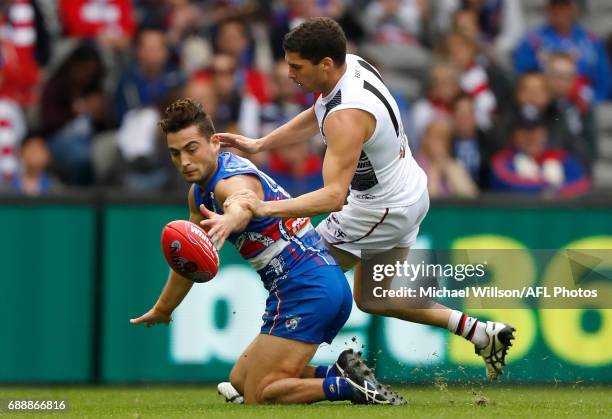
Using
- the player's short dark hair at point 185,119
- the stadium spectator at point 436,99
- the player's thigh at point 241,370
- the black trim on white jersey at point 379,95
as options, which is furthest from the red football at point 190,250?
the stadium spectator at point 436,99

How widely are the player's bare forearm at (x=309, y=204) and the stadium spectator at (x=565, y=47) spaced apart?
7523 mm

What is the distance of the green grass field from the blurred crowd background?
2419mm

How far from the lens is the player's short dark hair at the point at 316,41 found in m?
7.61

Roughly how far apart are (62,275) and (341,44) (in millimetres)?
4009

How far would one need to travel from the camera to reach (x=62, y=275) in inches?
422

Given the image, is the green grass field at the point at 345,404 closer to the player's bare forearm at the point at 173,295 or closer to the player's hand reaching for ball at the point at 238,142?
the player's bare forearm at the point at 173,295

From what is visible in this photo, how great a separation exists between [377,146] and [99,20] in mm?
6784

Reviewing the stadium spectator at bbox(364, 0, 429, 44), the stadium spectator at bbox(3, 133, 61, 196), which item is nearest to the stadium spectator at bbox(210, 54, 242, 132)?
the stadium spectator at bbox(3, 133, 61, 196)

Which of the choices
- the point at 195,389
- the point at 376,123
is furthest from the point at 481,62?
the point at 376,123

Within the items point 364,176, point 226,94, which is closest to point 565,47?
point 226,94

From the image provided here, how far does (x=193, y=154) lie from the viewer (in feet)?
25.0

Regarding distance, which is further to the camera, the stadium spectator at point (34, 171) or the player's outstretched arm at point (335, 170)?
the stadium spectator at point (34, 171)

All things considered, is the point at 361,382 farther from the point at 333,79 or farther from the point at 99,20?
the point at 99,20

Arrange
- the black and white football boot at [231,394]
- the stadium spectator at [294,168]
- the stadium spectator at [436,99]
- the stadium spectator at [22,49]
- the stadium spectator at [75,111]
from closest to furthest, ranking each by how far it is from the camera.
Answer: the black and white football boot at [231,394] < the stadium spectator at [294,168] < the stadium spectator at [75,111] < the stadium spectator at [436,99] < the stadium spectator at [22,49]
